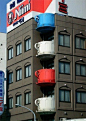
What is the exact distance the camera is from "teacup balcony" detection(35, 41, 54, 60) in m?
53.8

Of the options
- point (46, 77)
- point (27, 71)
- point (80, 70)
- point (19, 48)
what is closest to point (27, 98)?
point (27, 71)

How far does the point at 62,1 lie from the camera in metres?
55.9

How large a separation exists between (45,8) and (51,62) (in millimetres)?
8290

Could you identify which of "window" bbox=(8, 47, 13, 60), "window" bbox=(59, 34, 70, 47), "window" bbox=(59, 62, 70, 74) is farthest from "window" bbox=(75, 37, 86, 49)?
"window" bbox=(8, 47, 13, 60)

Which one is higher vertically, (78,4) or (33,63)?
(78,4)

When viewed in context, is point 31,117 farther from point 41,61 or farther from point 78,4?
point 78,4

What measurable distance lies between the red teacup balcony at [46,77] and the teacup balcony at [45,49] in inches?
78.4

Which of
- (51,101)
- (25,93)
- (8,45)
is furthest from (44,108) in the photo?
(8,45)

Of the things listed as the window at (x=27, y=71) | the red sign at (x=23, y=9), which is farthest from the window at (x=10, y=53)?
the window at (x=27, y=71)

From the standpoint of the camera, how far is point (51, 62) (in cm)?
5522

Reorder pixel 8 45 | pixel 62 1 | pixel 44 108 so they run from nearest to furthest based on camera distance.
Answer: pixel 44 108
pixel 62 1
pixel 8 45

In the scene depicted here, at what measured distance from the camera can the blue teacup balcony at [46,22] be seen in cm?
5419

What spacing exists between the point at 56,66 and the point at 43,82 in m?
2.82

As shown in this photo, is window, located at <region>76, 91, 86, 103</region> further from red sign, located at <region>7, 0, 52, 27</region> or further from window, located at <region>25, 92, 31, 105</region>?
red sign, located at <region>7, 0, 52, 27</region>
